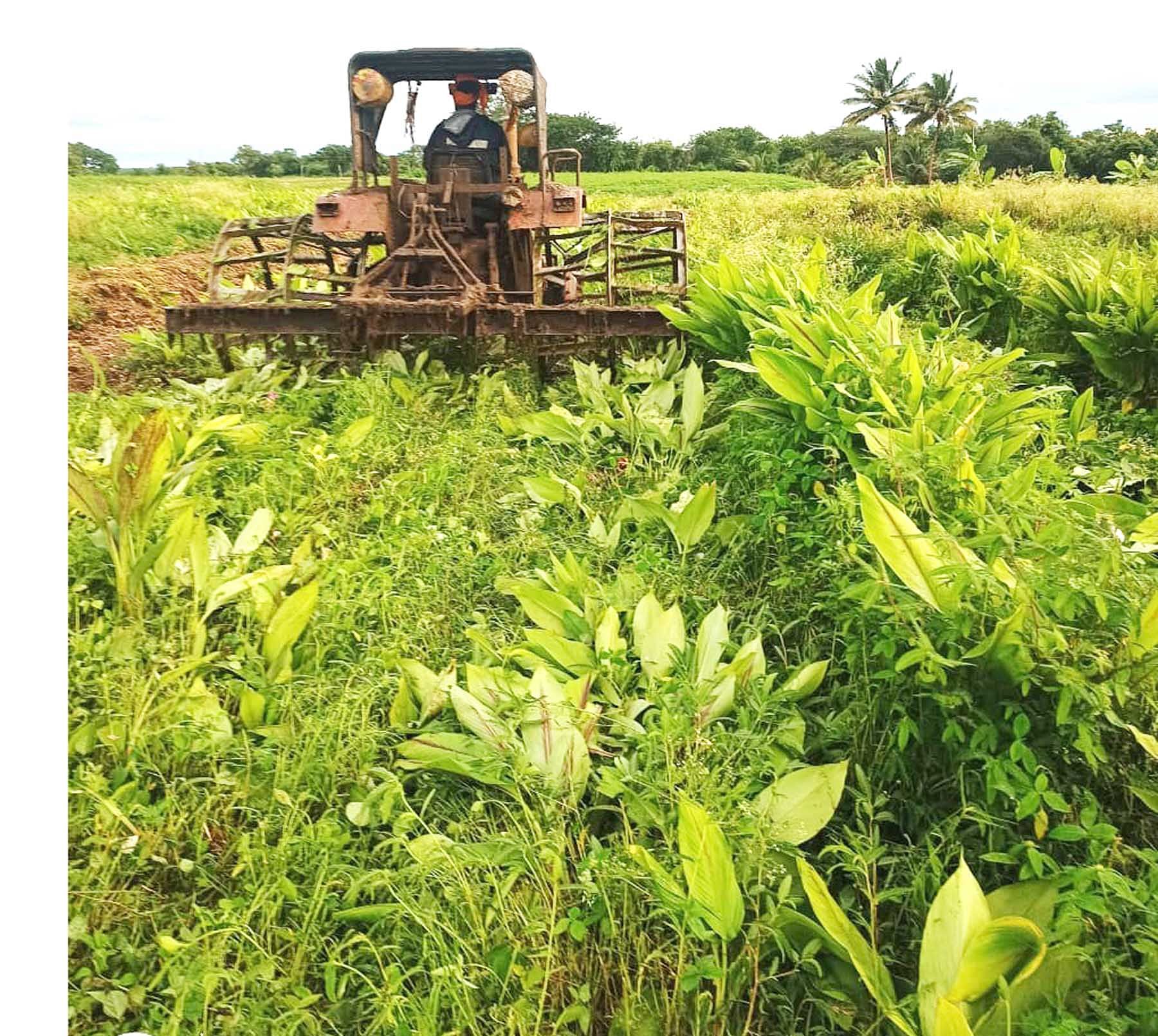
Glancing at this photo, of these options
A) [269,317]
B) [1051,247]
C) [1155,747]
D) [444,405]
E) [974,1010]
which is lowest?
[974,1010]

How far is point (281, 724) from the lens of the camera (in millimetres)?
2451

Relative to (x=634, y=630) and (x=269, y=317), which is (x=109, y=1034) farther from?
(x=269, y=317)

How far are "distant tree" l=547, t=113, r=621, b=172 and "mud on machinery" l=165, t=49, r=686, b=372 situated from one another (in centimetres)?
1040

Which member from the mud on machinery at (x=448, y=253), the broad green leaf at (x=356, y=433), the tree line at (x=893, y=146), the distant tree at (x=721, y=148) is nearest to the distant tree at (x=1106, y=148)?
the tree line at (x=893, y=146)

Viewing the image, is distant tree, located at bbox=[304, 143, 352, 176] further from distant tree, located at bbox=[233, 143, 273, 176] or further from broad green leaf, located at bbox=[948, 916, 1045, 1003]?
broad green leaf, located at bbox=[948, 916, 1045, 1003]

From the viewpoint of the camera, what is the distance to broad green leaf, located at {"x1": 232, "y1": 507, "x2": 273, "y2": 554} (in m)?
3.19

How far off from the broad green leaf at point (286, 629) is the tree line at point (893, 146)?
12.6 m

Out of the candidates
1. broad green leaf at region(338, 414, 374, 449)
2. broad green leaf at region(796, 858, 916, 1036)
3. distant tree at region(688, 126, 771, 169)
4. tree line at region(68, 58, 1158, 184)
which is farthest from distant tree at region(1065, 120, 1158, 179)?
broad green leaf at region(796, 858, 916, 1036)

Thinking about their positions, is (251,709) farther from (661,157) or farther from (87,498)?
(661,157)

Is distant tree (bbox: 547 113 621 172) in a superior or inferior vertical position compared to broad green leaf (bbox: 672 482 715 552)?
superior

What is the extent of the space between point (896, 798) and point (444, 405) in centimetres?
350

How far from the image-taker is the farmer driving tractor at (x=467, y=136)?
6.28 m

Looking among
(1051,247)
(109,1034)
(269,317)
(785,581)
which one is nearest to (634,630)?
(785,581)

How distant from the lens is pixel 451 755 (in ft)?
7.46
